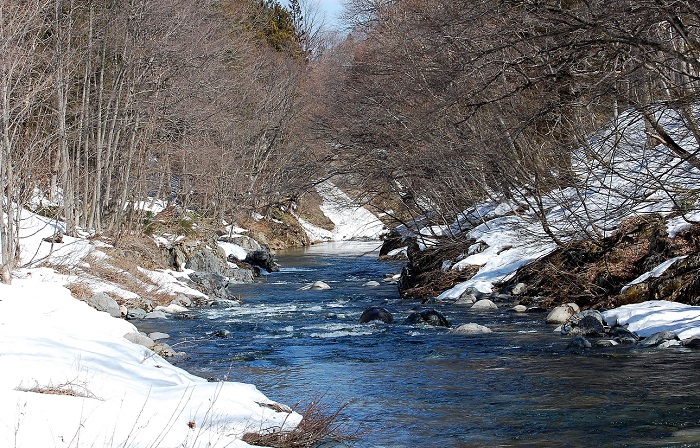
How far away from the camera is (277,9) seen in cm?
5297

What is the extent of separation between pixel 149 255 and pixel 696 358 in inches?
606

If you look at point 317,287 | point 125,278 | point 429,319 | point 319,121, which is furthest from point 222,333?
point 319,121

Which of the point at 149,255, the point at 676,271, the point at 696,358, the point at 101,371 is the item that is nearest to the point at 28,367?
the point at 101,371

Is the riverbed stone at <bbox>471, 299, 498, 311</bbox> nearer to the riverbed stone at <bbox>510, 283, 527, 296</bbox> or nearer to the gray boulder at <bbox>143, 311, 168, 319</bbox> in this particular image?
the riverbed stone at <bbox>510, 283, 527, 296</bbox>

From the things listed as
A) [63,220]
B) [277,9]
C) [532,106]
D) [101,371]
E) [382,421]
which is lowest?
[382,421]

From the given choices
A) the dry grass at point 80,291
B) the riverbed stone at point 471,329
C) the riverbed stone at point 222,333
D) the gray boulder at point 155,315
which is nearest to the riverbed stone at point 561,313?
the riverbed stone at point 471,329

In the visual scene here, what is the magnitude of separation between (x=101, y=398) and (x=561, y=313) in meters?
9.46

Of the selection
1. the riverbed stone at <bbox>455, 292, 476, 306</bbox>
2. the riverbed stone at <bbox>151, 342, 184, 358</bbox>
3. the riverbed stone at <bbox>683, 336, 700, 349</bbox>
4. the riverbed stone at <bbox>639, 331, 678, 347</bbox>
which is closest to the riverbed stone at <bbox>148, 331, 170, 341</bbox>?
the riverbed stone at <bbox>151, 342, 184, 358</bbox>

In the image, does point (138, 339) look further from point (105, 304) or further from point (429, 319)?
point (429, 319)

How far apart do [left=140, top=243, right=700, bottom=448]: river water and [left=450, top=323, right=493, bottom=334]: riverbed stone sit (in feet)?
0.66

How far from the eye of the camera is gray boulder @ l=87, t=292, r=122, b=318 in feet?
47.4

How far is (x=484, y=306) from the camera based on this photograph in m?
15.8

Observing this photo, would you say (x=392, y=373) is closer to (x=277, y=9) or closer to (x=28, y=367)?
(x=28, y=367)

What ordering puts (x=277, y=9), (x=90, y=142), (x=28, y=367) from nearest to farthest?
(x=28, y=367) → (x=90, y=142) → (x=277, y=9)
